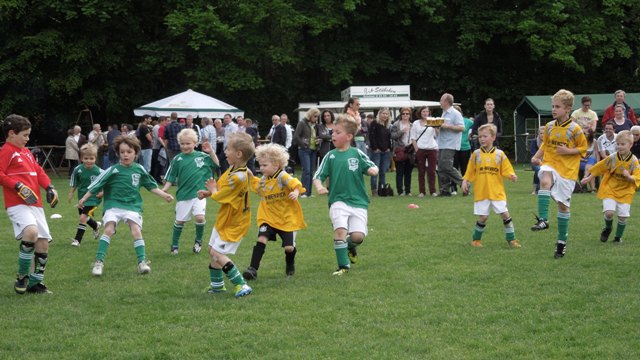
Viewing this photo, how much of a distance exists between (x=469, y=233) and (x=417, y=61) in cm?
2516

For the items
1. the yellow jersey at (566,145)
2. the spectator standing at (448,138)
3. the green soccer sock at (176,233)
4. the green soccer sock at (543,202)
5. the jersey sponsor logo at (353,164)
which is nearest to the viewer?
the jersey sponsor logo at (353,164)

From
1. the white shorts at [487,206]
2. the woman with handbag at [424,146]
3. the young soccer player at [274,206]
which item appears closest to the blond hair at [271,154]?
the young soccer player at [274,206]

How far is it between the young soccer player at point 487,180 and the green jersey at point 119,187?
13.6 ft

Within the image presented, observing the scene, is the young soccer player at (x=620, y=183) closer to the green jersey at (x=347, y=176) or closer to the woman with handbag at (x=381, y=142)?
the green jersey at (x=347, y=176)

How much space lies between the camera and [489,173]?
35.1ft

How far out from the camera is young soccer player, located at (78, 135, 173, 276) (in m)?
9.30

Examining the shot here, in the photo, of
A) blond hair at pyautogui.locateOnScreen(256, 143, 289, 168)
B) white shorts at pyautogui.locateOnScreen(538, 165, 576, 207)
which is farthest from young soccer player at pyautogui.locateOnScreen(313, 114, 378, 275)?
white shorts at pyautogui.locateOnScreen(538, 165, 576, 207)

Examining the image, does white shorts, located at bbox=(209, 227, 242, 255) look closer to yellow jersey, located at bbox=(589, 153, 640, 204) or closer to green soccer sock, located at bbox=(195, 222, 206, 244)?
green soccer sock, located at bbox=(195, 222, 206, 244)

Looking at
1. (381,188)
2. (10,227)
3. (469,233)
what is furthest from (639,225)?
(10,227)

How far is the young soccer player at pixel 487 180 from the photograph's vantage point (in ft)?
34.9

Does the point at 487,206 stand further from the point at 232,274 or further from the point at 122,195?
the point at 122,195

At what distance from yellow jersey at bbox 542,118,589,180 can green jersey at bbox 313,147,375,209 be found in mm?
2562

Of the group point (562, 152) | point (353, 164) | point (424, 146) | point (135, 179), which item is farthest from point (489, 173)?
point (424, 146)

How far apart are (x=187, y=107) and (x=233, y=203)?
19382 mm
